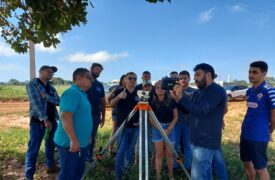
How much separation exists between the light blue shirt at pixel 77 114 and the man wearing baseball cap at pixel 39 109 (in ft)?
4.10

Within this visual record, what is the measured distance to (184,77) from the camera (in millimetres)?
5805

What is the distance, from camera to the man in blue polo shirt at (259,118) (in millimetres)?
4105

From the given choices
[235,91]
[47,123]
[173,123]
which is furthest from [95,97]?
[235,91]

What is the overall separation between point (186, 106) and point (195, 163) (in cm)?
79

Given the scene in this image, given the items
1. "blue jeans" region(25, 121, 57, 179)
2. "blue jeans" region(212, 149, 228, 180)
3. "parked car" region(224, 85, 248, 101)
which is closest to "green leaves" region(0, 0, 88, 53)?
"blue jeans" region(25, 121, 57, 179)

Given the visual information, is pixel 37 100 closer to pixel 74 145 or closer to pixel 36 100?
pixel 36 100

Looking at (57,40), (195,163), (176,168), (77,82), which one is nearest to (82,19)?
(57,40)

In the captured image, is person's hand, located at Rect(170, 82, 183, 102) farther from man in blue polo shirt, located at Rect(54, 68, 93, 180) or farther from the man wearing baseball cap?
the man wearing baseball cap

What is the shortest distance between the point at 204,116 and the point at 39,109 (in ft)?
8.87

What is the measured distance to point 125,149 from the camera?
16.5ft

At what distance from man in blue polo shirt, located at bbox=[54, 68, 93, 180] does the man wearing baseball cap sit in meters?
1.25

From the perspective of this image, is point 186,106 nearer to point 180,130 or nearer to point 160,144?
point 160,144

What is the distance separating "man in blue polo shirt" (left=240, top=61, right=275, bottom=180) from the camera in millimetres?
4105

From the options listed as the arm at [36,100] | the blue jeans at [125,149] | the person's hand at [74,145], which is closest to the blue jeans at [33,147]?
the arm at [36,100]
